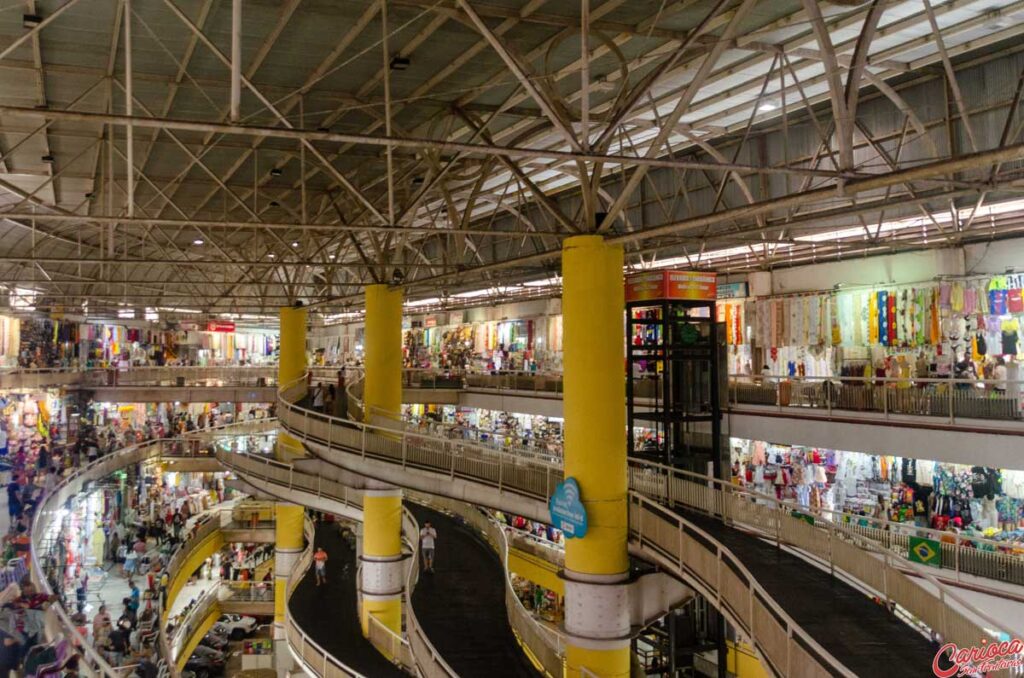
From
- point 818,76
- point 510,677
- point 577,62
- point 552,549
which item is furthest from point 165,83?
point 552,549

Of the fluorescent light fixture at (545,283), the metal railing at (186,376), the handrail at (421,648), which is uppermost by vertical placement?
the fluorescent light fixture at (545,283)

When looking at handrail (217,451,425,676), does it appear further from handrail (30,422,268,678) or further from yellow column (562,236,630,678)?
handrail (30,422,268,678)

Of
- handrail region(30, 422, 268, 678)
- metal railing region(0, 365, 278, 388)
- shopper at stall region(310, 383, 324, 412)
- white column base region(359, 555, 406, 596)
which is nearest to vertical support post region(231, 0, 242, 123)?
handrail region(30, 422, 268, 678)

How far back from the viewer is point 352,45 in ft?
43.8

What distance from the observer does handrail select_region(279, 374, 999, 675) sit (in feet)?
32.4

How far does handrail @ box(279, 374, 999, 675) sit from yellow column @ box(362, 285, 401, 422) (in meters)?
1.25

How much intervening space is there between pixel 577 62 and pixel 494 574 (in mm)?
15669

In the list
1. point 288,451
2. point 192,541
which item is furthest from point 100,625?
point 192,541

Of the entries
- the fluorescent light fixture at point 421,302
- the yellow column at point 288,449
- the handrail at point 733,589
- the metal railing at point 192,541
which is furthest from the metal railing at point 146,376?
the handrail at point 733,589

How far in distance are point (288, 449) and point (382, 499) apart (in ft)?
34.9

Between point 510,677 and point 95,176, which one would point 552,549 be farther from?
point 95,176

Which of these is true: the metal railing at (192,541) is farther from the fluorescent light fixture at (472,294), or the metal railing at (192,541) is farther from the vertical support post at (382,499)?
the fluorescent light fixture at (472,294)

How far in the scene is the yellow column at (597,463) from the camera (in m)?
14.0

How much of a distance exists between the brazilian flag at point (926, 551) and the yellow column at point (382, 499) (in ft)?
45.4
